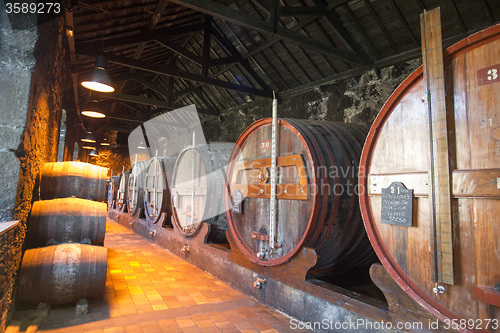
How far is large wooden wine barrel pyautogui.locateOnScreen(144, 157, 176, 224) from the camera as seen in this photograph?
6247 millimetres

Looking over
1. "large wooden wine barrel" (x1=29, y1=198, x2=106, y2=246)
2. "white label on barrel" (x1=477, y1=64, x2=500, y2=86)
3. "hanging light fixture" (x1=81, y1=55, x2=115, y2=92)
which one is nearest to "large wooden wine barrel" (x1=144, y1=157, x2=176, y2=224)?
"hanging light fixture" (x1=81, y1=55, x2=115, y2=92)

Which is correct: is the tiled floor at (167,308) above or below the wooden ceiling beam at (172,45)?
below

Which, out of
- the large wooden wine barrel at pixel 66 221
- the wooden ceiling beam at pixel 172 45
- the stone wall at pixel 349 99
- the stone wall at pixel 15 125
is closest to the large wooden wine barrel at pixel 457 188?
the stone wall at pixel 15 125

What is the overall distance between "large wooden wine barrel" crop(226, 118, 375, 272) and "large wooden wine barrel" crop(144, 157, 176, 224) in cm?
314

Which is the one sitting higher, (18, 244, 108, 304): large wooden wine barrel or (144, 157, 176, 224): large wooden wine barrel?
(144, 157, 176, 224): large wooden wine barrel

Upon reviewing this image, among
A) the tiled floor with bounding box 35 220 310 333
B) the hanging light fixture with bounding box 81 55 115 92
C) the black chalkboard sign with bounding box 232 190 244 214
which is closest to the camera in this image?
the tiled floor with bounding box 35 220 310 333

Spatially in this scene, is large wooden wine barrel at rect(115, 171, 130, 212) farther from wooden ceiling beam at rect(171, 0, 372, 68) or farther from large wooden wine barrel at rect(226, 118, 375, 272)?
large wooden wine barrel at rect(226, 118, 375, 272)

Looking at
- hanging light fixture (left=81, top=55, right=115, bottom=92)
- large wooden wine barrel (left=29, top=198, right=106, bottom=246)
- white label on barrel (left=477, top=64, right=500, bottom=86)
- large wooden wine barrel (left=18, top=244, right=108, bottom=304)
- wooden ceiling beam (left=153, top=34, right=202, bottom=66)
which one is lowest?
large wooden wine barrel (left=18, top=244, right=108, bottom=304)

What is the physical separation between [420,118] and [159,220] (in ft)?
18.5

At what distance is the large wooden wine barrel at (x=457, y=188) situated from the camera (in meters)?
1.57

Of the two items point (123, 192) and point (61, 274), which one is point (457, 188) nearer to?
point (61, 274)

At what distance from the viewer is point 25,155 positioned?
9.16 ft

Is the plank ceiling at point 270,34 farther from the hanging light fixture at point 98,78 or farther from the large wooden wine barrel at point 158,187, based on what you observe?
the large wooden wine barrel at point 158,187

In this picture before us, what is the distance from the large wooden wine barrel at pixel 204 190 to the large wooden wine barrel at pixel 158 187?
3.11ft
